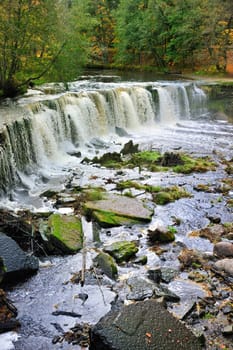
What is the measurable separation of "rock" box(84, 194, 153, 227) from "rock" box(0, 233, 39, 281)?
79.8 inches

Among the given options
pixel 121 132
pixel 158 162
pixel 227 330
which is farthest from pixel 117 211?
pixel 121 132

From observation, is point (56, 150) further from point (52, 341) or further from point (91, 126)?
point (52, 341)

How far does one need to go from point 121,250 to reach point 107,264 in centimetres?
53

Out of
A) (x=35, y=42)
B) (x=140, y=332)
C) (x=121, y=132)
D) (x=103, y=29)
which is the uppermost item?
(x=103, y=29)

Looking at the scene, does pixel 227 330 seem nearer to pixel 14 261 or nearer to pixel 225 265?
pixel 225 265

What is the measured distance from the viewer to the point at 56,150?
12211mm

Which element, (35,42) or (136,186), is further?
(35,42)

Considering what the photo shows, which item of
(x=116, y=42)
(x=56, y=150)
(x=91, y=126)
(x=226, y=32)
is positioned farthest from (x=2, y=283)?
(x=116, y=42)

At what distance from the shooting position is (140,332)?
12.4 ft

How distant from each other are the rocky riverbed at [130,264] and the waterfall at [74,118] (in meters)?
1.69

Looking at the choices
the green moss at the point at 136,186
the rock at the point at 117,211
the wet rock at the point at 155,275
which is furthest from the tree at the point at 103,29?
the wet rock at the point at 155,275

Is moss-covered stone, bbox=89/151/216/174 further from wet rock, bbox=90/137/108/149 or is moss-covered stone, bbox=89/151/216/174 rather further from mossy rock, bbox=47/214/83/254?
mossy rock, bbox=47/214/83/254

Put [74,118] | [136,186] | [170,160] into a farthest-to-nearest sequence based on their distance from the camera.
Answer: [74,118] < [170,160] < [136,186]

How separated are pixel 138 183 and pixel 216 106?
11.3 meters
